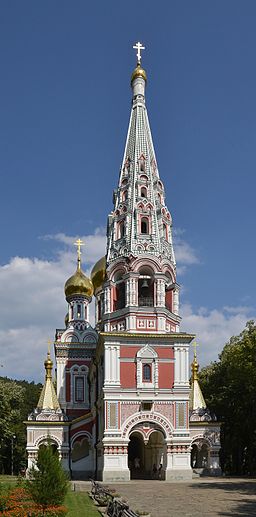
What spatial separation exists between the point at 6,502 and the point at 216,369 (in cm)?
3043

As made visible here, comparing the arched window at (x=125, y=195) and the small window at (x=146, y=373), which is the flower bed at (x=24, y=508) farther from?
the arched window at (x=125, y=195)

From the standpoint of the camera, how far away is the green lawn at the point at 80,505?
1688 cm

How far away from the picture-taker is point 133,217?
33688 millimetres

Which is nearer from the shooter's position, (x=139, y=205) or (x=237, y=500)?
(x=237, y=500)

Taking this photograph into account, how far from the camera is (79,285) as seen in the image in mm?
43938

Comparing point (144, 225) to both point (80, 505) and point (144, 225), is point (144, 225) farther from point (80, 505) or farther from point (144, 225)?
point (80, 505)

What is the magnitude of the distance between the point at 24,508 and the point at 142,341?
59.8 feet

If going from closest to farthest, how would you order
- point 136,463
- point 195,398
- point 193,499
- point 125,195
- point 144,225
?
point 193,499 < point 144,225 < point 136,463 < point 125,195 < point 195,398

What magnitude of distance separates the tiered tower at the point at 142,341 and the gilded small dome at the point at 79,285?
9.26 meters

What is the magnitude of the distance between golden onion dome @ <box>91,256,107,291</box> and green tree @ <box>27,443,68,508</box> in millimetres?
29334

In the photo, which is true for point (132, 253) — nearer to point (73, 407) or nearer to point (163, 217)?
point (163, 217)

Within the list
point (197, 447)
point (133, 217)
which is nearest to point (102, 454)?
point (197, 447)

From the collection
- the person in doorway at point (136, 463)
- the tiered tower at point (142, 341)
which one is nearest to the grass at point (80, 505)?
the tiered tower at point (142, 341)

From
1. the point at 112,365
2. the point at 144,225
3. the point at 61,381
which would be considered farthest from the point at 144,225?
the point at 61,381
